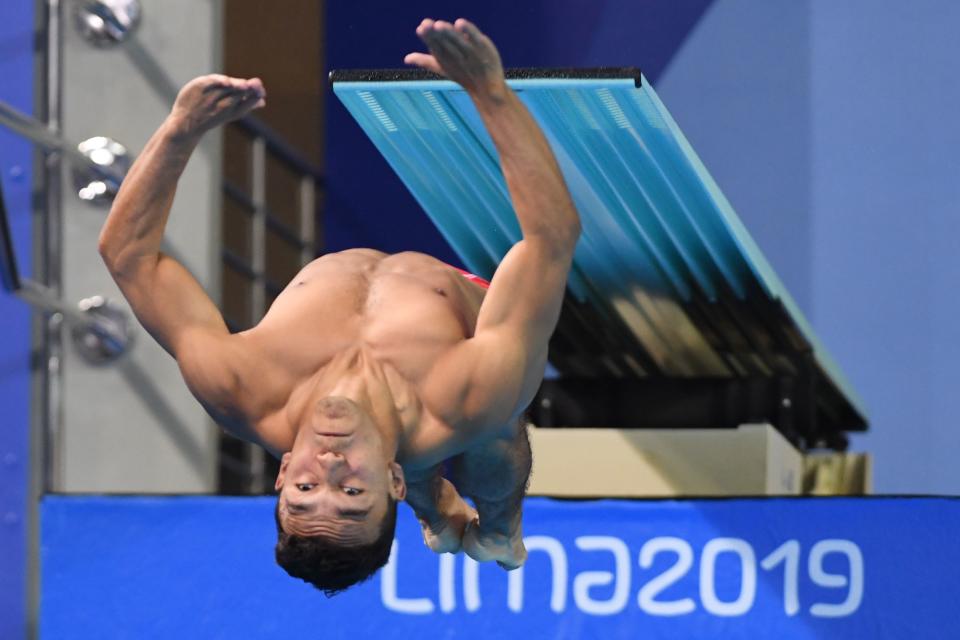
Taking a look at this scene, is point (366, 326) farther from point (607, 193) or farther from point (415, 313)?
point (607, 193)

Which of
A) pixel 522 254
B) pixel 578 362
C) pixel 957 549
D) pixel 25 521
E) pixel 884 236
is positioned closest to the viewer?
pixel 522 254

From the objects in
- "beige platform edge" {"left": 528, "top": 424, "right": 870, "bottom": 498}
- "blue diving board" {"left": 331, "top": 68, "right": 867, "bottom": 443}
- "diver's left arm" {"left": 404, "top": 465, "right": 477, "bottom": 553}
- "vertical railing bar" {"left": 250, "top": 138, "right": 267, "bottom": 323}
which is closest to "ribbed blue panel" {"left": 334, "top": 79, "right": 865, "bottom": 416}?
"blue diving board" {"left": 331, "top": 68, "right": 867, "bottom": 443}

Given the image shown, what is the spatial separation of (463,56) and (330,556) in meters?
0.75

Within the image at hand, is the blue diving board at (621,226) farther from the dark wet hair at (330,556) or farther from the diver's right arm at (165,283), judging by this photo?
the dark wet hair at (330,556)

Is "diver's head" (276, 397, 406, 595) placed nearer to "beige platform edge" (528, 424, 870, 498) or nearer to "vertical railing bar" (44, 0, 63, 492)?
"beige platform edge" (528, 424, 870, 498)

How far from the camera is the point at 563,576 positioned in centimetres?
356

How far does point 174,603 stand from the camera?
3668 mm

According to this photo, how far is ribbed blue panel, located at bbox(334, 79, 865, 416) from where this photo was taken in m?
3.35

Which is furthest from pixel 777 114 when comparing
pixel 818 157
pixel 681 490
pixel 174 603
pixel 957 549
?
pixel 174 603

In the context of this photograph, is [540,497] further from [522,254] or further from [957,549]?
[522,254]

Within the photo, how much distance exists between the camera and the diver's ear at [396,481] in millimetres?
2566

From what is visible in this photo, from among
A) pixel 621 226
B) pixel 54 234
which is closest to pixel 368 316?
pixel 621 226

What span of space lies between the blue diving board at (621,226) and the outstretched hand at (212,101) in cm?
72

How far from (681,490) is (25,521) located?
155 cm
